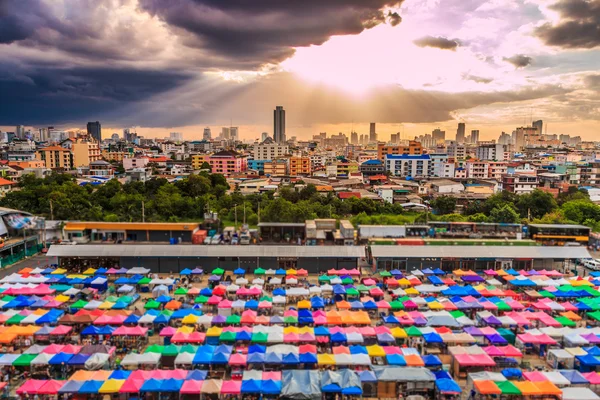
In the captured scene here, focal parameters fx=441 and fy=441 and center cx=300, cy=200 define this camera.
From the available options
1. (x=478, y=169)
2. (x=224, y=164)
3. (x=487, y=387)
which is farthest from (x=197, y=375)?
(x=224, y=164)

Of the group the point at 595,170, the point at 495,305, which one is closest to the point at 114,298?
the point at 495,305

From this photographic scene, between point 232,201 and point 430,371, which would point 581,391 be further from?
point 232,201

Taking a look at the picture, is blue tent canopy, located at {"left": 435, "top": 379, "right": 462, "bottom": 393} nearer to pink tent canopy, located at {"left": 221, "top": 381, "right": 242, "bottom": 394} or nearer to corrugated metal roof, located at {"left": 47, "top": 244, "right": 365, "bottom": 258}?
pink tent canopy, located at {"left": 221, "top": 381, "right": 242, "bottom": 394}

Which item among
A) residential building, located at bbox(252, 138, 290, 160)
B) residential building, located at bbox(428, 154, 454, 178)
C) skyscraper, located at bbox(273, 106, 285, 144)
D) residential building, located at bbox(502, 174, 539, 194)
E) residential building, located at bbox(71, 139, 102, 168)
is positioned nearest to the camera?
residential building, located at bbox(502, 174, 539, 194)

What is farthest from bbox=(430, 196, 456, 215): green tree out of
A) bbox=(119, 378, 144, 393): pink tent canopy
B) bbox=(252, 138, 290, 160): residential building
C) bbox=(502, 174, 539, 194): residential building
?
bbox=(252, 138, 290, 160): residential building

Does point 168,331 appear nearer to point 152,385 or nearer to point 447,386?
point 152,385
